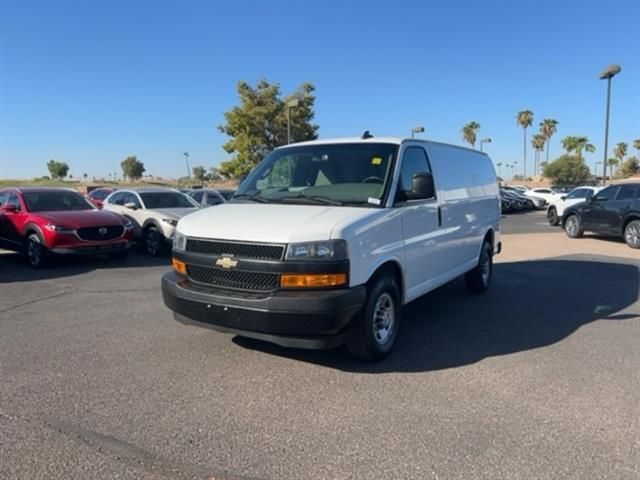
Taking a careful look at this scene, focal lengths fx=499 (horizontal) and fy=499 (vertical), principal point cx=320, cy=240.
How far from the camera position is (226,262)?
4.25 m

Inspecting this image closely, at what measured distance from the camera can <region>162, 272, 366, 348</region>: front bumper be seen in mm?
3955

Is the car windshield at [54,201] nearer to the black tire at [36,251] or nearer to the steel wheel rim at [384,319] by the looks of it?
the black tire at [36,251]

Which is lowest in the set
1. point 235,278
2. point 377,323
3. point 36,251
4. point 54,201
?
point 377,323

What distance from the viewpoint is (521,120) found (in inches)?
3307

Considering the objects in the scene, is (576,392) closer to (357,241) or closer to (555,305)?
(357,241)

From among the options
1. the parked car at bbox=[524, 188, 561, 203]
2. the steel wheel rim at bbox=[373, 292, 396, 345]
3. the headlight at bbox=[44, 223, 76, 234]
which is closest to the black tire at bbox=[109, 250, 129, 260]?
the headlight at bbox=[44, 223, 76, 234]

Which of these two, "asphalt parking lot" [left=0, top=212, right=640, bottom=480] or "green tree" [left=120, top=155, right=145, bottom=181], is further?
"green tree" [left=120, top=155, right=145, bottom=181]

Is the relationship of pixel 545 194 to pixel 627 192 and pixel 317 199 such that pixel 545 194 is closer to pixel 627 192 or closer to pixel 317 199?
pixel 627 192

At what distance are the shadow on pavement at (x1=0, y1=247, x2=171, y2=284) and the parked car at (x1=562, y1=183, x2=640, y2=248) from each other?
1239 centimetres

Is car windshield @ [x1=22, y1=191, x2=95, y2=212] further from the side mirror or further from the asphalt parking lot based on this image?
the side mirror

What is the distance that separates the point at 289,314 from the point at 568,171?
80106 mm

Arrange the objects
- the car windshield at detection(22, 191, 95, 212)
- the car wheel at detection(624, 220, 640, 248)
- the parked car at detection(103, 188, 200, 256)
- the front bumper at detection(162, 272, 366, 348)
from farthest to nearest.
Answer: the car wheel at detection(624, 220, 640, 248)
the parked car at detection(103, 188, 200, 256)
the car windshield at detection(22, 191, 95, 212)
the front bumper at detection(162, 272, 366, 348)

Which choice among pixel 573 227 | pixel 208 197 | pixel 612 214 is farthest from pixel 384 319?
pixel 208 197

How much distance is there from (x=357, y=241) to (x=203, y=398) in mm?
1746
